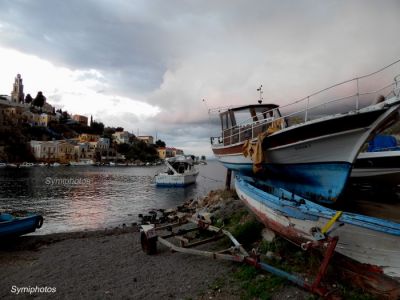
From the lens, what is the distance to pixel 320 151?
27.6 ft

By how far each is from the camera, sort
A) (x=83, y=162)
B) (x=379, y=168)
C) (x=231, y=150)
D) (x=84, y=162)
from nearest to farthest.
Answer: (x=379, y=168) < (x=231, y=150) < (x=83, y=162) < (x=84, y=162)

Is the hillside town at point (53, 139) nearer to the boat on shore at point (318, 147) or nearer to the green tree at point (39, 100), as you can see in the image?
the green tree at point (39, 100)

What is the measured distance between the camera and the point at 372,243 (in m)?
5.38

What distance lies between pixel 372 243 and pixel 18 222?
1357 cm

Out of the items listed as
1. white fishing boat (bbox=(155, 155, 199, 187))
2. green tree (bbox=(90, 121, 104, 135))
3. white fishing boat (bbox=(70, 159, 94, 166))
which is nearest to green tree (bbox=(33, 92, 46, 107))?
green tree (bbox=(90, 121, 104, 135))

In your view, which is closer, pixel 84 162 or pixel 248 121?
pixel 248 121

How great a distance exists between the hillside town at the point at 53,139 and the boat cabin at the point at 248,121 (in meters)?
116

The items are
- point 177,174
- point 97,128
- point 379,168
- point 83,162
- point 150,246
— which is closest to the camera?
point 150,246

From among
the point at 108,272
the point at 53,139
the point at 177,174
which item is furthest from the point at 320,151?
the point at 53,139

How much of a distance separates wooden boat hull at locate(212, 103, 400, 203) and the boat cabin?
149 centimetres

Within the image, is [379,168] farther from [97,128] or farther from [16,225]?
[97,128]

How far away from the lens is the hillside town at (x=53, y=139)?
116938mm

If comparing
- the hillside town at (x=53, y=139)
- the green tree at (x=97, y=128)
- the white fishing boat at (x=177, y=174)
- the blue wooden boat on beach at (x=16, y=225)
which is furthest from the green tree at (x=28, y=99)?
the blue wooden boat on beach at (x=16, y=225)

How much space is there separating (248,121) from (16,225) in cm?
1159
